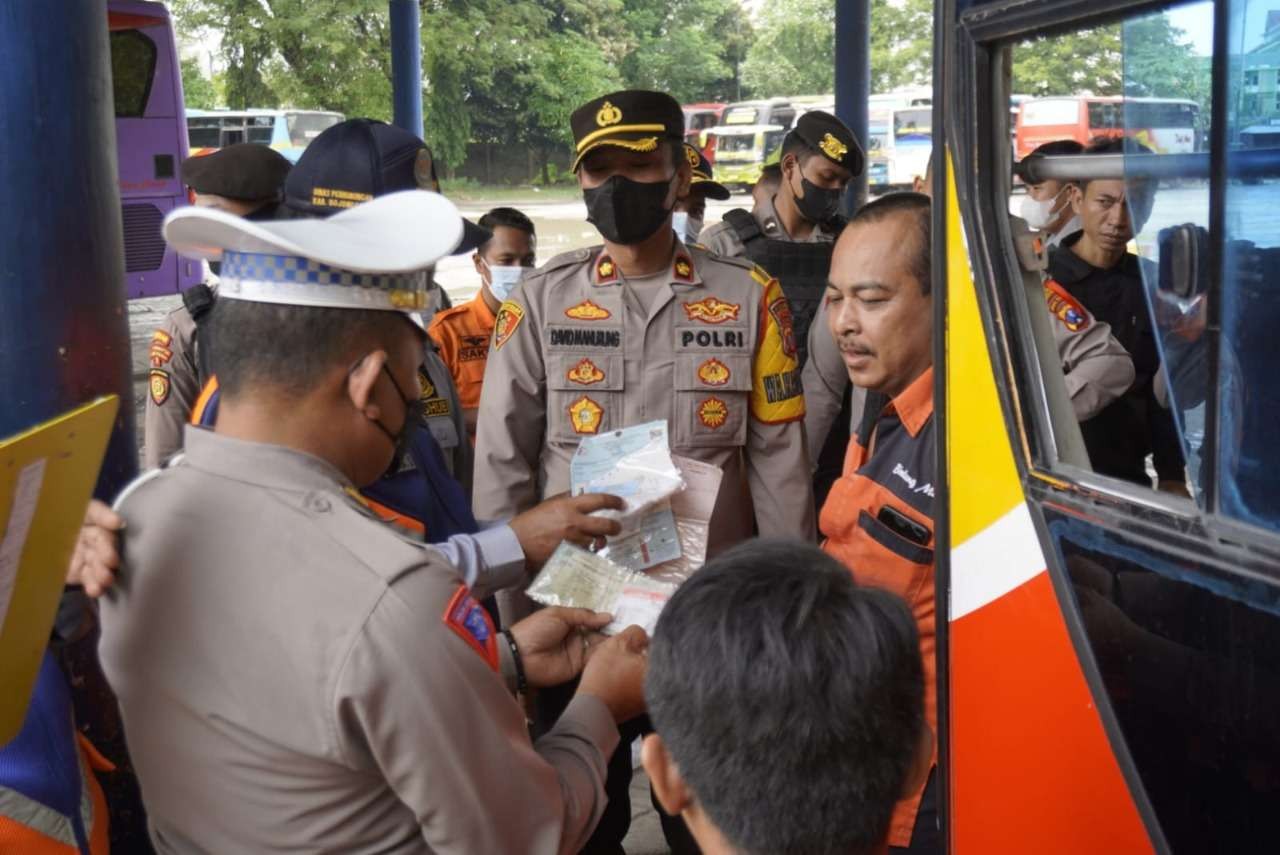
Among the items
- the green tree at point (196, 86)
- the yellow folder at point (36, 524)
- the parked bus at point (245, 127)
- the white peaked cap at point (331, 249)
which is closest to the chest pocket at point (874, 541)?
the white peaked cap at point (331, 249)

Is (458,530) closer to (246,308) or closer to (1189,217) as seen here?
(246,308)

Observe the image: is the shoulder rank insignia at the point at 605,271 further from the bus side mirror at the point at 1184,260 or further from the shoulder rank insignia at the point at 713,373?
the bus side mirror at the point at 1184,260

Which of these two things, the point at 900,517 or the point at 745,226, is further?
the point at 745,226

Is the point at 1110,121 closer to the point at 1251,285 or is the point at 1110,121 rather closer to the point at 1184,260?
the point at 1184,260

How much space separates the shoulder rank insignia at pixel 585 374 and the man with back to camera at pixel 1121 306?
40.9 inches

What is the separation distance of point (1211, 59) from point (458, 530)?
155 centimetres

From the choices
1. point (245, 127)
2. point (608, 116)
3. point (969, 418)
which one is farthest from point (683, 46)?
point (969, 418)

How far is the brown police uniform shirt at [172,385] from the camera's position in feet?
11.0

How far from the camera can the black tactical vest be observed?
169 inches

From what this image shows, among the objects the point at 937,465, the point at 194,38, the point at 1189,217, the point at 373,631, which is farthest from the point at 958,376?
the point at 194,38

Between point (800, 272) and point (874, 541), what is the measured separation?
7.39 ft

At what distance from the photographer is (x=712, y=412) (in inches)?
117

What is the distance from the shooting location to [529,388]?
3049 millimetres

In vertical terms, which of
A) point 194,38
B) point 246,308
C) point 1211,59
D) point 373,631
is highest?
point 194,38
